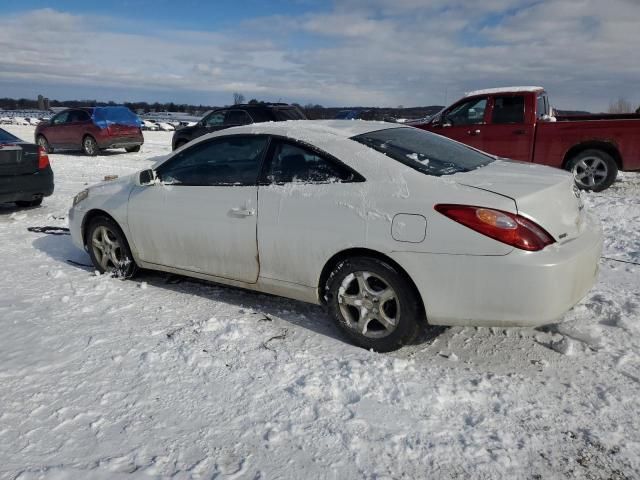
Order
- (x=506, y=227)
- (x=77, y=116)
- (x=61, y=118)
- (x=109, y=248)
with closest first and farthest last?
(x=506, y=227) < (x=109, y=248) < (x=77, y=116) < (x=61, y=118)

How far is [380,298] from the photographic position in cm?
343

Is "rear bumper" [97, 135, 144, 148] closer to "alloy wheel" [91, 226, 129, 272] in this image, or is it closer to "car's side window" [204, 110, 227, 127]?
"car's side window" [204, 110, 227, 127]

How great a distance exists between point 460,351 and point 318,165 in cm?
161

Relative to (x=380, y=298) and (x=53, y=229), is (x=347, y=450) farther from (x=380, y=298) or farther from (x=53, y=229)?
(x=53, y=229)

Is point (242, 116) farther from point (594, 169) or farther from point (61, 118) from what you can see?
point (61, 118)

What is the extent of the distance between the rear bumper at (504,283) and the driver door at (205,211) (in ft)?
4.35

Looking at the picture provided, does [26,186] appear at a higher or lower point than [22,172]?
lower

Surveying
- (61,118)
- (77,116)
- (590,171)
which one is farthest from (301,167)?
(61,118)

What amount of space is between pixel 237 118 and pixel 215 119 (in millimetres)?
1059

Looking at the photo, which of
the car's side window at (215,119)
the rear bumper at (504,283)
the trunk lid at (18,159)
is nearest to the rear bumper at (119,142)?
the car's side window at (215,119)

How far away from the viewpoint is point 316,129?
392 centimetres

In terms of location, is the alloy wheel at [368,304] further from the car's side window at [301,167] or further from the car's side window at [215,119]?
the car's side window at [215,119]

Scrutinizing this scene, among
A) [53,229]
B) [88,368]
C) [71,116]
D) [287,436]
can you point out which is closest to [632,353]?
[287,436]

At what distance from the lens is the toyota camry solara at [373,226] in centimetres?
303
